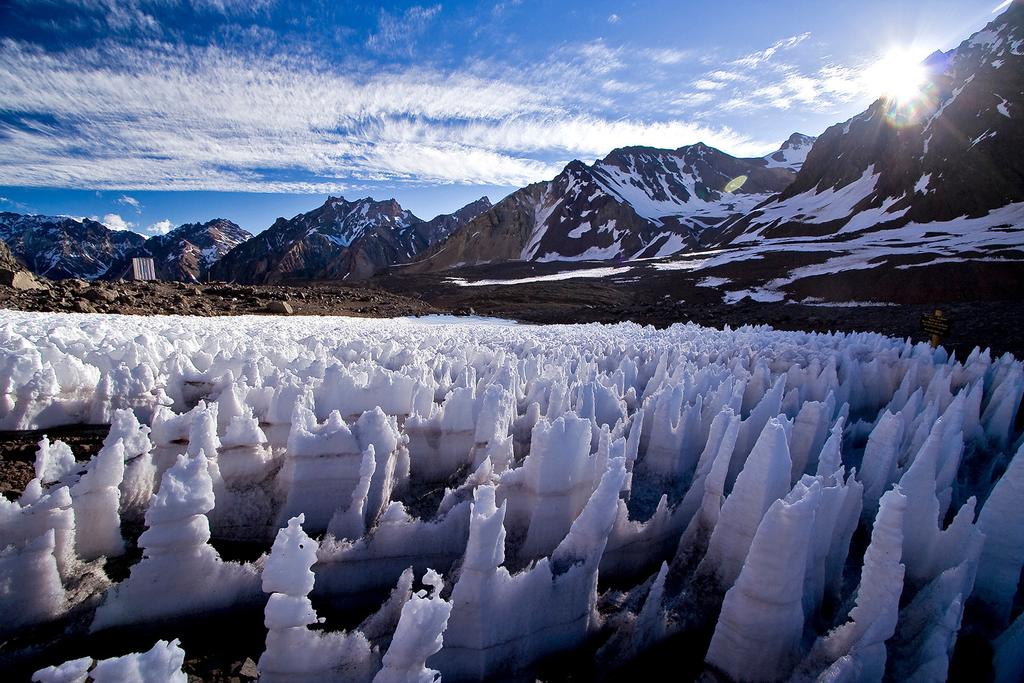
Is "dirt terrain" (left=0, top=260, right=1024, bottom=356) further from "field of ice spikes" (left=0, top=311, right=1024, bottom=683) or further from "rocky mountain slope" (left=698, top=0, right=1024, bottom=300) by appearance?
"field of ice spikes" (left=0, top=311, right=1024, bottom=683)

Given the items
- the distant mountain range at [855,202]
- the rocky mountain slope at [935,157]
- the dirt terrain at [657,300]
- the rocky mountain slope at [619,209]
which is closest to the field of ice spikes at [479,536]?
the dirt terrain at [657,300]

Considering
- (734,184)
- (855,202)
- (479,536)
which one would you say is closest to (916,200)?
(855,202)

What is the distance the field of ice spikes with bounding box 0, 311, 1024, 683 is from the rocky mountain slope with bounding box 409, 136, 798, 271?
10280 centimetres

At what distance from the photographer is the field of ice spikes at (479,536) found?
2.57 meters

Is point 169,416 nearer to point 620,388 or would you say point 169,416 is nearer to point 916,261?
point 620,388

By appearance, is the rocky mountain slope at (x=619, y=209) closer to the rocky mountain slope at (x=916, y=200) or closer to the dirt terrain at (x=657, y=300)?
the rocky mountain slope at (x=916, y=200)

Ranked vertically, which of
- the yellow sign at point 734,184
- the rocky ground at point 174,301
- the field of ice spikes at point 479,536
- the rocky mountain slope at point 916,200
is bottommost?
the field of ice spikes at point 479,536

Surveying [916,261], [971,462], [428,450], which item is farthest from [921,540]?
[916,261]

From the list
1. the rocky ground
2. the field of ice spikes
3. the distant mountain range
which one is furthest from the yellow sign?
the field of ice spikes

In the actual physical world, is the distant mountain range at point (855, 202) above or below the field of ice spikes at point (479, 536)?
above

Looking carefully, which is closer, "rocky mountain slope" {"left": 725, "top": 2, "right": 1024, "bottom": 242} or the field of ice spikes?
the field of ice spikes

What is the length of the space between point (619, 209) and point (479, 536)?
4888 inches

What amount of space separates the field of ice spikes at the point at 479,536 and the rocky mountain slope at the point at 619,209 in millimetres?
102800

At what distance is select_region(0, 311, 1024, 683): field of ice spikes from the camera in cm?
257
